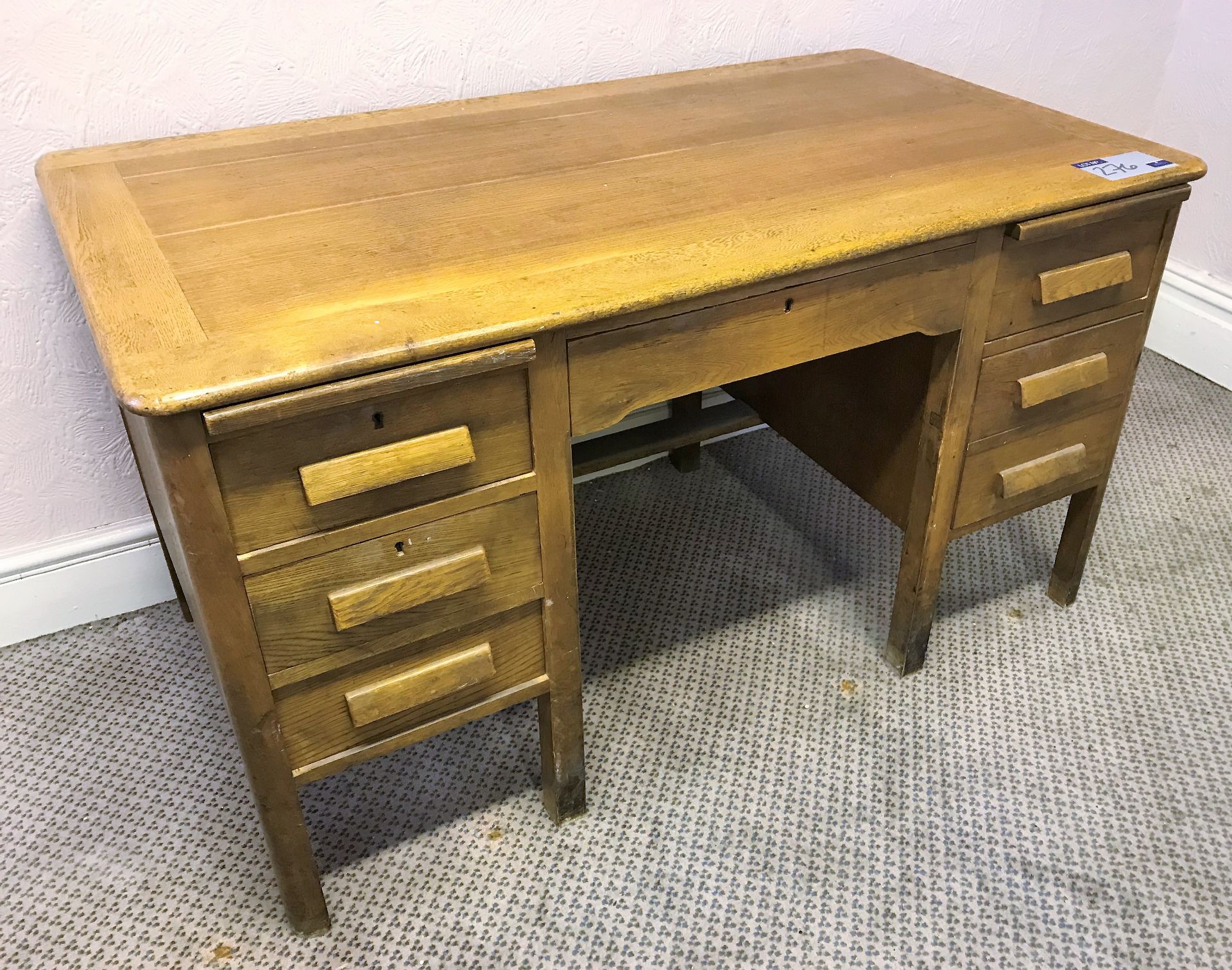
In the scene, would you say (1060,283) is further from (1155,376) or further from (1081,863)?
(1155,376)

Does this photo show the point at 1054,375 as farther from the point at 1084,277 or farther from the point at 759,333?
the point at 759,333

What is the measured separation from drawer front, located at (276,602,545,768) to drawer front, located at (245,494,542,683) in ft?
0.10

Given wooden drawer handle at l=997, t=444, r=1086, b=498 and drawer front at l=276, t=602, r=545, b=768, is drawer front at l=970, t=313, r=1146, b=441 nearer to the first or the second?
wooden drawer handle at l=997, t=444, r=1086, b=498

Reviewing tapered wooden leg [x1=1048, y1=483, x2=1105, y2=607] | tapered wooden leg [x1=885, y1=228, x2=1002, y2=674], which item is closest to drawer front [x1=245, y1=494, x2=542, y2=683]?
tapered wooden leg [x1=885, y1=228, x2=1002, y2=674]

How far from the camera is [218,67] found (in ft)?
4.26

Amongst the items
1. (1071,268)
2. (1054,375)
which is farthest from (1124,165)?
(1054,375)

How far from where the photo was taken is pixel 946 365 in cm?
120

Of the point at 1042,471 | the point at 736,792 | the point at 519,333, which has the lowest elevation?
the point at 736,792

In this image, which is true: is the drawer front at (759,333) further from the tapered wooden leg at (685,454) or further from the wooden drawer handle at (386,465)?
the tapered wooden leg at (685,454)

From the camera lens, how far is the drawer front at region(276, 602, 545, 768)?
39.4 inches

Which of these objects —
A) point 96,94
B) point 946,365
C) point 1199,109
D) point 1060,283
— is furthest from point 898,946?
point 1199,109

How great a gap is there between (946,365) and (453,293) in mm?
613

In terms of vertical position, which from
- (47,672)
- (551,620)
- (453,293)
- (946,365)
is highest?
(453,293)

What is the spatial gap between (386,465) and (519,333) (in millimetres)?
164
